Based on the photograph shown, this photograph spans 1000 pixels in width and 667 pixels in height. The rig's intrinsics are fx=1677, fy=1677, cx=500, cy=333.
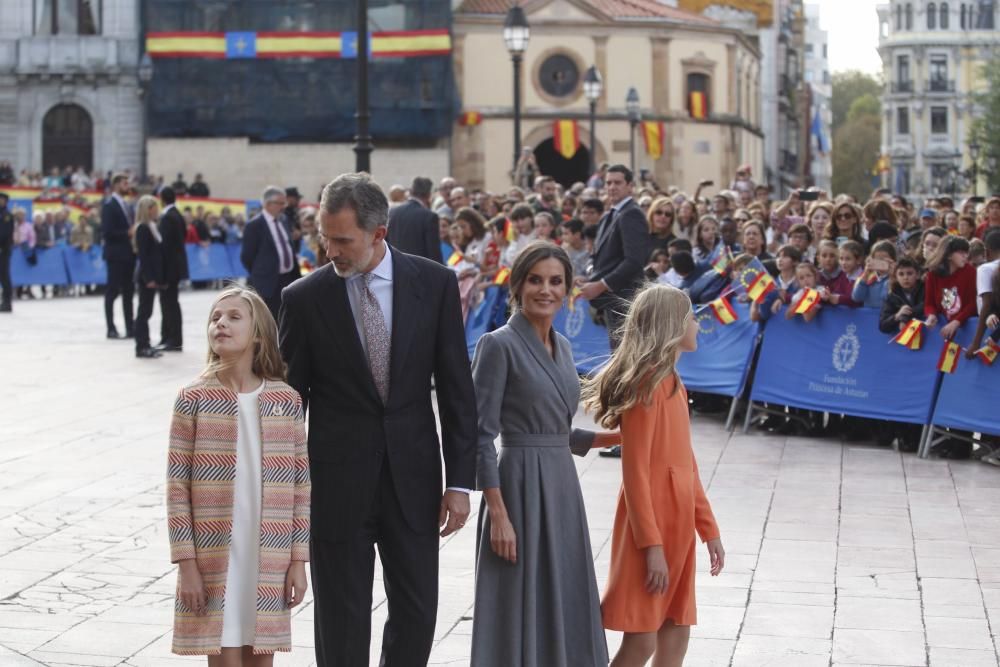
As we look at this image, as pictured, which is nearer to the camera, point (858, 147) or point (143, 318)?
point (143, 318)

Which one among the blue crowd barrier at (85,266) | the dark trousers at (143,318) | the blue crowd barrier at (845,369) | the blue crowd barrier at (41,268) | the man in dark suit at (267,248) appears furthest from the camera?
the blue crowd barrier at (85,266)

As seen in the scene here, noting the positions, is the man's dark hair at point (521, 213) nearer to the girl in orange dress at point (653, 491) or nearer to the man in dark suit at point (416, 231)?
the man in dark suit at point (416, 231)

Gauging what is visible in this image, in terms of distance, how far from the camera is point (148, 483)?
32.6 feet

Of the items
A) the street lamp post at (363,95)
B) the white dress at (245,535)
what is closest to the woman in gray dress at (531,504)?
the white dress at (245,535)

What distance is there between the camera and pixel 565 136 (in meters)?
54.9

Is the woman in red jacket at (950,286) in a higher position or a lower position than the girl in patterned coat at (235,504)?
higher

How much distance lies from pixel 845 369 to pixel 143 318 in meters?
8.04

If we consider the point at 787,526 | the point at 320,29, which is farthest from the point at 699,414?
the point at 320,29

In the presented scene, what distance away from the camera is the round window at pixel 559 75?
2199 inches

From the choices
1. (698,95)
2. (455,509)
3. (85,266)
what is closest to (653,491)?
(455,509)

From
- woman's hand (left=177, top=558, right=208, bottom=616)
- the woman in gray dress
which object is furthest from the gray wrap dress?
woman's hand (left=177, top=558, right=208, bottom=616)

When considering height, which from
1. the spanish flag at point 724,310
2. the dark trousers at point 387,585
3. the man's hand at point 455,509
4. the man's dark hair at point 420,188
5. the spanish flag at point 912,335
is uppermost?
the man's dark hair at point 420,188

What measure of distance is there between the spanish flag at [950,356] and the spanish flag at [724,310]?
1.99 m

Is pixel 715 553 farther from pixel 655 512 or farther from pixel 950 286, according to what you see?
pixel 950 286
